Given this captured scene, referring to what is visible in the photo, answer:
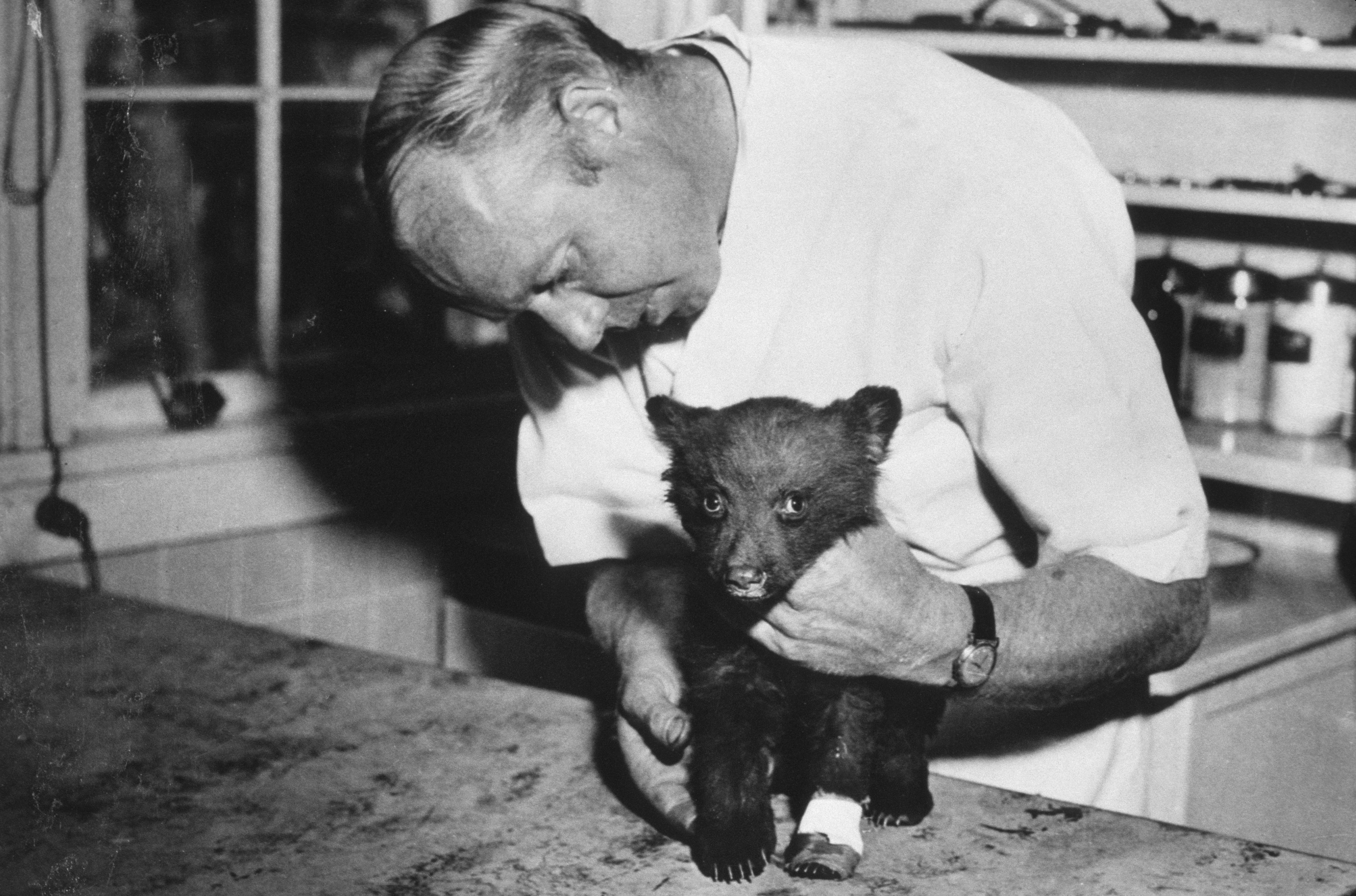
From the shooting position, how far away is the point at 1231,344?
338 cm

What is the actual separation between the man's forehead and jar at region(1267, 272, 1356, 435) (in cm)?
232

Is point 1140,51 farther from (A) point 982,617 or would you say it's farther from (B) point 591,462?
(A) point 982,617

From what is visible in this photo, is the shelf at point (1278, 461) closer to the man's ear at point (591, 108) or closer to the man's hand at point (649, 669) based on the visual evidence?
the man's hand at point (649, 669)

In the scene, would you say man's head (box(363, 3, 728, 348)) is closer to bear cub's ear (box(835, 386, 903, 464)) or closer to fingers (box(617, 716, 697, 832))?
bear cub's ear (box(835, 386, 903, 464))

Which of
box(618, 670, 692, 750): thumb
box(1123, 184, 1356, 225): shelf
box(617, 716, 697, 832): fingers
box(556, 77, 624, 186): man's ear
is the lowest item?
box(617, 716, 697, 832): fingers

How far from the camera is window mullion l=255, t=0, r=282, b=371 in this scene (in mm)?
2754

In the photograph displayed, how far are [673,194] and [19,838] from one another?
1.01 meters

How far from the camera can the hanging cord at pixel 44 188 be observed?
2.37 m

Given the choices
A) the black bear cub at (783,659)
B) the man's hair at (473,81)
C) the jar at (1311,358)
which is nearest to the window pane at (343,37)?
the man's hair at (473,81)

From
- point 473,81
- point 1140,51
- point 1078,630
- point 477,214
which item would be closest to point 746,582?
point 1078,630

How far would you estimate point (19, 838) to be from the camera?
1475 millimetres

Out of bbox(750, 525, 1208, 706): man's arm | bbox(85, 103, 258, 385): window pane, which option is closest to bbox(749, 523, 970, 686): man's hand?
bbox(750, 525, 1208, 706): man's arm

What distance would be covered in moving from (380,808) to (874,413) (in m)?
0.71

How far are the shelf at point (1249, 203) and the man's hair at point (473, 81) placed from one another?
1.78 metres
